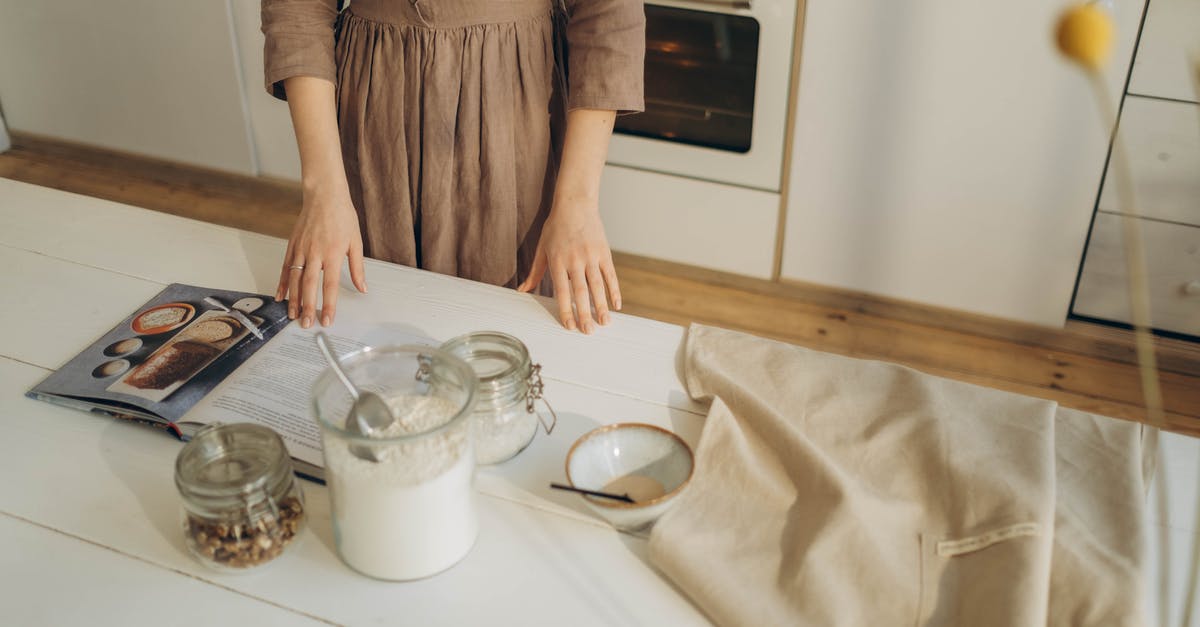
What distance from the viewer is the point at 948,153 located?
2.09 m

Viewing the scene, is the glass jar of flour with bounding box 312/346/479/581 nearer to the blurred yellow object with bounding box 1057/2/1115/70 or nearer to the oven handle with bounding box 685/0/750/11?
the blurred yellow object with bounding box 1057/2/1115/70

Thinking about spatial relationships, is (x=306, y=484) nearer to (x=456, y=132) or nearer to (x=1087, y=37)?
(x=456, y=132)

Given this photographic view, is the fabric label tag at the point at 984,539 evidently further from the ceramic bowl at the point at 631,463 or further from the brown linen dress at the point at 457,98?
the brown linen dress at the point at 457,98

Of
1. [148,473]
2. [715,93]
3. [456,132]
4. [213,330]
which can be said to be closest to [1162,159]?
[715,93]

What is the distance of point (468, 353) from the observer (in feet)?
3.08

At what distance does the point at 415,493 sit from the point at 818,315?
69.9 inches

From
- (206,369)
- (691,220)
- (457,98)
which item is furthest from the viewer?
(691,220)

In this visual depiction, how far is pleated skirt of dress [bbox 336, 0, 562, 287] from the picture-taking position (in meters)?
1.25

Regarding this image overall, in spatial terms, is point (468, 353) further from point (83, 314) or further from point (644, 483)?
point (83, 314)

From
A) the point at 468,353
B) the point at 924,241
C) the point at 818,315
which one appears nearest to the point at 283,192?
the point at 818,315

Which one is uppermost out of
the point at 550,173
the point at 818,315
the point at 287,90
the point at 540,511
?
the point at 287,90

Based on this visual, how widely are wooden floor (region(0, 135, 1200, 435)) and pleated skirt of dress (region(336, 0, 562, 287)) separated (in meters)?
1.04

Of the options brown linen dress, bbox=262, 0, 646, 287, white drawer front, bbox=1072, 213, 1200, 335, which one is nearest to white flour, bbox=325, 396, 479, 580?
brown linen dress, bbox=262, 0, 646, 287

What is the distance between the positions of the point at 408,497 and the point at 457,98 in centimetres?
68
